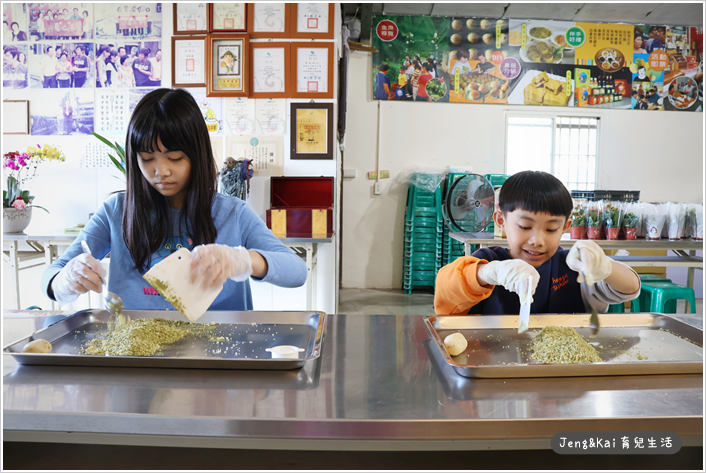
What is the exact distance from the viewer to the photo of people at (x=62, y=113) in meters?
3.43

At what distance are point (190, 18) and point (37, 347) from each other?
312 cm

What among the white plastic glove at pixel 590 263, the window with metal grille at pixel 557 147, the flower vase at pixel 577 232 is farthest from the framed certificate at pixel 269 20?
the window with metal grille at pixel 557 147

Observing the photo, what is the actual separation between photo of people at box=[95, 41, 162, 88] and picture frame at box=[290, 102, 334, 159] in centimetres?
113

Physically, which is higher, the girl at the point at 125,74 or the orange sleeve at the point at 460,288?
the girl at the point at 125,74

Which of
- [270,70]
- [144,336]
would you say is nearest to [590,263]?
[144,336]

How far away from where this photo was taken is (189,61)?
10.9ft

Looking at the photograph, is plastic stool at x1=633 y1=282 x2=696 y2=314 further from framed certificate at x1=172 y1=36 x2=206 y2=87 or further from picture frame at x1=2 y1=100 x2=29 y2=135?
picture frame at x1=2 y1=100 x2=29 y2=135

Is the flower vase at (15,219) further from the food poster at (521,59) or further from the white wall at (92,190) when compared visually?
the food poster at (521,59)

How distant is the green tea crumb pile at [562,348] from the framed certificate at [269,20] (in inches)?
119

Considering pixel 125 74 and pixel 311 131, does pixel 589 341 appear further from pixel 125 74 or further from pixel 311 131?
pixel 125 74

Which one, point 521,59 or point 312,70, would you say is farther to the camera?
point 521,59

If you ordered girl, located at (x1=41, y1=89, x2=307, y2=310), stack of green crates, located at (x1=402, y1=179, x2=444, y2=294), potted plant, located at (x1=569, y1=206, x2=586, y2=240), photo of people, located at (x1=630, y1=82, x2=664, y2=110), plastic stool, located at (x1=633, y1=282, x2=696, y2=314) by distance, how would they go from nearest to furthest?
1. girl, located at (x1=41, y1=89, x2=307, y2=310)
2. plastic stool, located at (x1=633, y1=282, x2=696, y2=314)
3. potted plant, located at (x1=569, y1=206, x2=586, y2=240)
4. stack of green crates, located at (x1=402, y1=179, x2=444, y2=294)
5. photo of people, located at (x1=630, y1=82, x2=664, y2=110)

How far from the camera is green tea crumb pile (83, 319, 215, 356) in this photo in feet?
2.91

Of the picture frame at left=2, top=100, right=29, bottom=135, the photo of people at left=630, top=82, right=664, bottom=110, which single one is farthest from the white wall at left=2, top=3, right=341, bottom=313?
the photo of people at left=630, top=82, right=664, bottom=110
